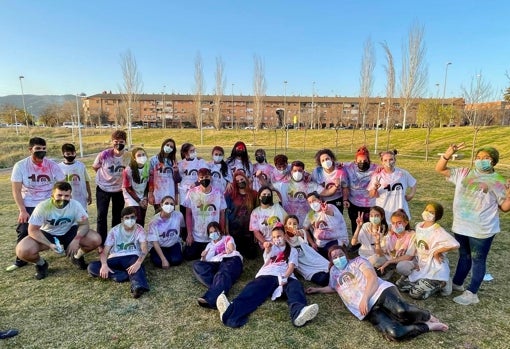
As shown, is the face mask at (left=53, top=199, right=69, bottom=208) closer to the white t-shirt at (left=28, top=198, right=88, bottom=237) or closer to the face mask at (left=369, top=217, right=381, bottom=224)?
the white t-shirt at (left=28, top=198, right=88, bottom=237)

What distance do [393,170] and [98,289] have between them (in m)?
4.37

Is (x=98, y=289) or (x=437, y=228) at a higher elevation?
(x=437, y=228)

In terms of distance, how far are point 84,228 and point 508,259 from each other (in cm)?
633

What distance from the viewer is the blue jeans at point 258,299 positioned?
3.40 metres

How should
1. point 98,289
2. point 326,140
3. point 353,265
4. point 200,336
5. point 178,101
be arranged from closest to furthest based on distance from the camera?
1. point 200,336
2. point 353,265
3. point 98,289
4. point 326,140
5. point 178,101

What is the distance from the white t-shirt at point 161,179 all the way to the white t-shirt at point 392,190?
10.6ft

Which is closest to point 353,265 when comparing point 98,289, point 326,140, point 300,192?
point 300,192

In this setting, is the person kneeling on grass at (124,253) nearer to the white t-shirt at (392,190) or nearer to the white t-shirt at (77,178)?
the white t-shirt at (77,178)

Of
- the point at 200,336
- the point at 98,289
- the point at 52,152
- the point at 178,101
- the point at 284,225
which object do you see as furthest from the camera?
the point at 178,101

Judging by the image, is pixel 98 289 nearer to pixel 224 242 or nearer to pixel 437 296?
pixel 224 242

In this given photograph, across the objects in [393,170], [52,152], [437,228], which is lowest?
[52,152]

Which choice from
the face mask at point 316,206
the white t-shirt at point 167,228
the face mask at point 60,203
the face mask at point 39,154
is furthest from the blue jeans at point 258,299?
the face mask at point 39,154

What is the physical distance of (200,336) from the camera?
3.17 metres

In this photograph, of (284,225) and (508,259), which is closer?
(284,225)
